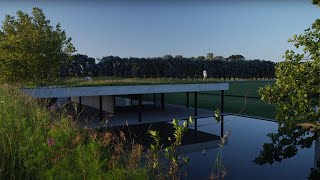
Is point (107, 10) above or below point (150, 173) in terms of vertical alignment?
above

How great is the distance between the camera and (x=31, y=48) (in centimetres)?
1827

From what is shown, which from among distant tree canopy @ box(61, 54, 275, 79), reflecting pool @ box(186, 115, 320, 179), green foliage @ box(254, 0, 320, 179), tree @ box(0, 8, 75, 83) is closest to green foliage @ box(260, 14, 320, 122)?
green foliage @ box(254, 0, 320, 179)

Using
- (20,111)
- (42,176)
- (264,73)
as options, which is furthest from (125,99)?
(264,73)

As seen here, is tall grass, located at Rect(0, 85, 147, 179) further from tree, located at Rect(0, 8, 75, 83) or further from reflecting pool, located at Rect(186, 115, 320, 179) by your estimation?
tree, located at Rect(0, 8, 75, 83)

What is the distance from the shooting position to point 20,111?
5395mm

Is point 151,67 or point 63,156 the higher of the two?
point 151,67

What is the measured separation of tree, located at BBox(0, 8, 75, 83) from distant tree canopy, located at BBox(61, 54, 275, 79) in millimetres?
30401

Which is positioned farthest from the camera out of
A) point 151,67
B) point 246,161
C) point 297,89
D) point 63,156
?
point 151,67

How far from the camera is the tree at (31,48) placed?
58.7 ft

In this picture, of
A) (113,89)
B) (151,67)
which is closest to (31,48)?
(113,89)

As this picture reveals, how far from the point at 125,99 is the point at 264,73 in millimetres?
52272

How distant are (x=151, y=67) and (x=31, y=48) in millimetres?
38087

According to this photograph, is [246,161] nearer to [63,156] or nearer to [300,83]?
[300,83]

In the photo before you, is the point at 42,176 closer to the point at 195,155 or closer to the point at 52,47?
the point at 195,155
